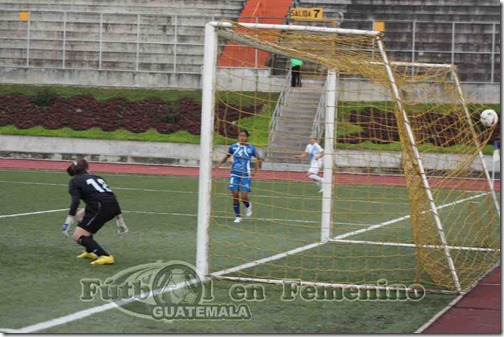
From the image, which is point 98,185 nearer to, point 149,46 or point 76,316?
point 76,316

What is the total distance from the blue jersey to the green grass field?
97 centimetres

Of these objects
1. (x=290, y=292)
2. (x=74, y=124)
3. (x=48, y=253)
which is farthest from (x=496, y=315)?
(x=74, y=124)

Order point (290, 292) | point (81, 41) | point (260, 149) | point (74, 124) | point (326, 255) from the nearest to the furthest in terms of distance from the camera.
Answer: point (290, 292)
point (326, 255)
point (260, 149)
point (74, 124)
point (81, 41)

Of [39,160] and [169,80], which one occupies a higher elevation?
[169,80]

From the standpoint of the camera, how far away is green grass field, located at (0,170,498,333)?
8.70m

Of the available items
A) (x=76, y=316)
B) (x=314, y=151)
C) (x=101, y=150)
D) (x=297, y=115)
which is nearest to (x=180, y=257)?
(x=76, y=316)

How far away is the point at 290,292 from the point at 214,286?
875 mm

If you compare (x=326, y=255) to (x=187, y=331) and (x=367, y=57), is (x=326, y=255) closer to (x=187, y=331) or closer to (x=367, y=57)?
(x=367, y=57)

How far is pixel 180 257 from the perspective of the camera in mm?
12578

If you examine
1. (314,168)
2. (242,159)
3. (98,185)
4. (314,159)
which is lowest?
(314,168)

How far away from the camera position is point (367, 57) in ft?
39.2

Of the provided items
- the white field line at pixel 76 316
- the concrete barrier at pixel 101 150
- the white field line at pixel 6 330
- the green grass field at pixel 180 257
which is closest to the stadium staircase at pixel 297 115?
the green grass field at pixel 180 257

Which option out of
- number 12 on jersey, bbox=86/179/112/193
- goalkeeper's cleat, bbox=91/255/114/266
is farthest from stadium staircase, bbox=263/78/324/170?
goalkeeper's cleat, bbox=91/255/114/266

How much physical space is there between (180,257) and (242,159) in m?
4.32
